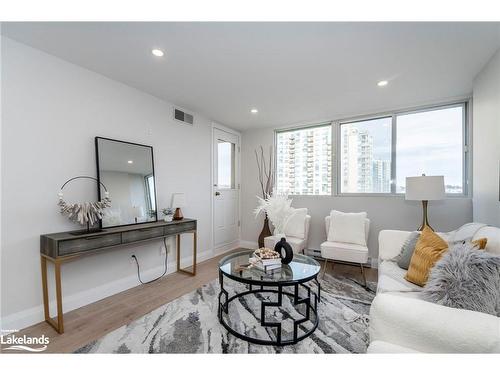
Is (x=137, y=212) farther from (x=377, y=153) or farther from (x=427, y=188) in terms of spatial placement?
(x=377, y=153)

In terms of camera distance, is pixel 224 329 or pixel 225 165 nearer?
pixel 224 329

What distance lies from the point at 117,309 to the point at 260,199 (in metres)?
1.82

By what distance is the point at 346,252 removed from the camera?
2.83 m

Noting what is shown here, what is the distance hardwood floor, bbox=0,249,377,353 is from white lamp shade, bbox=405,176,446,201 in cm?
122

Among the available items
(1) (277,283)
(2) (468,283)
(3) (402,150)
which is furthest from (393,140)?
(1) (277,283)

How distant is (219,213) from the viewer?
13.7 ft

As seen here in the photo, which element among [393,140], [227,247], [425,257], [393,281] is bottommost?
[227,247]

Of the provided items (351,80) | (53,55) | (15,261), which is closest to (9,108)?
(53,55)

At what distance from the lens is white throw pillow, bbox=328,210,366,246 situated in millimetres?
3109

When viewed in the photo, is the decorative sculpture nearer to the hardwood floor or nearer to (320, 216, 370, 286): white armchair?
the hardwood floor

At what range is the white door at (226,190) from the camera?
4.10 m

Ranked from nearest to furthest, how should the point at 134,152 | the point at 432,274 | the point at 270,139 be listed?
the point at 432,274, the point at 134,152, the point at 270,139
